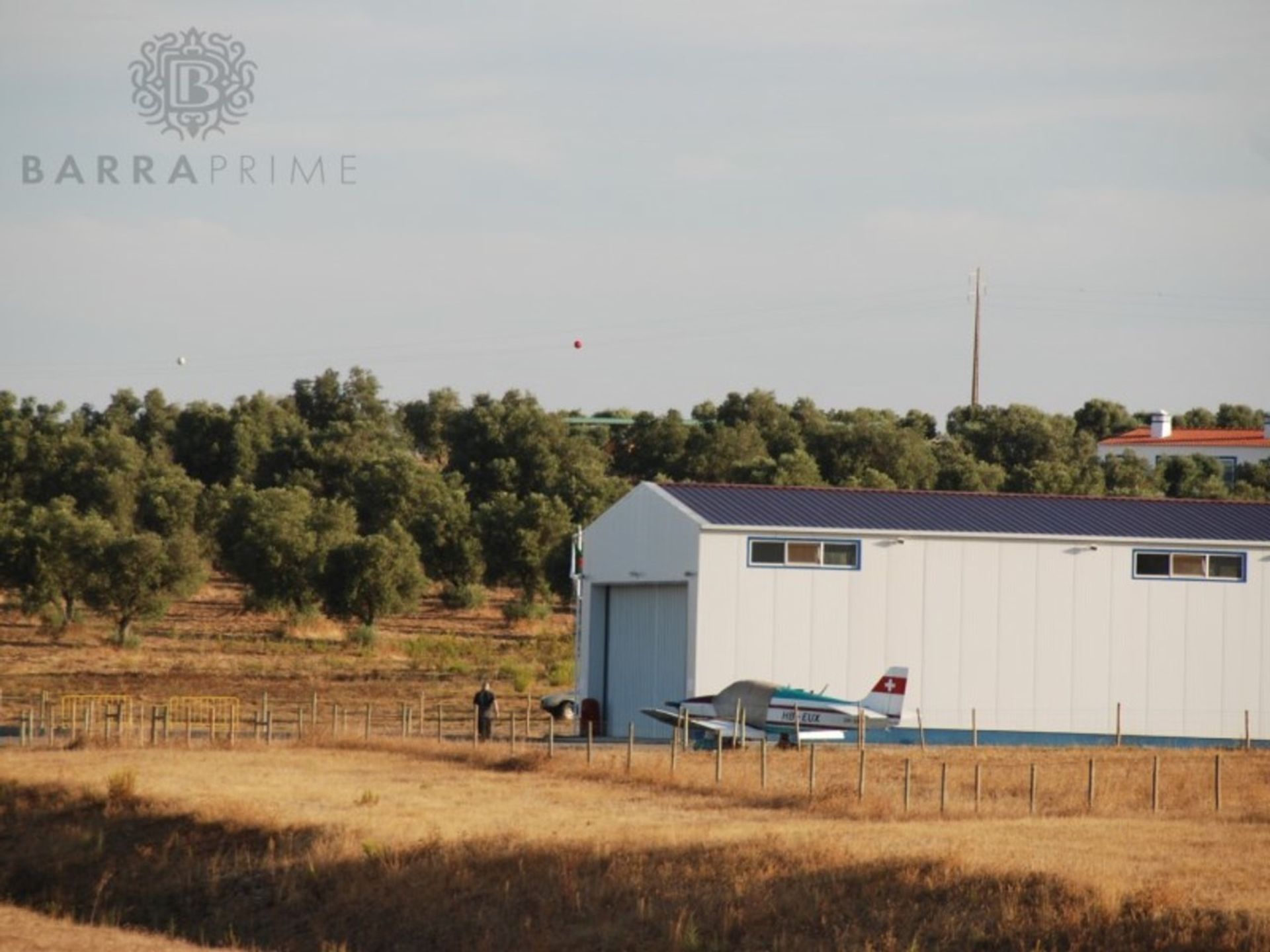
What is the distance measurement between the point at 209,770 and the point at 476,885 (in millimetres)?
10942

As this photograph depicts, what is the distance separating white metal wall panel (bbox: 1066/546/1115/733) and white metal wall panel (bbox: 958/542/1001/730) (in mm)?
1726

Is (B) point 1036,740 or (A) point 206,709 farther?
(A) point 206,709

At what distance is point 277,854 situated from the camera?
27.9 m

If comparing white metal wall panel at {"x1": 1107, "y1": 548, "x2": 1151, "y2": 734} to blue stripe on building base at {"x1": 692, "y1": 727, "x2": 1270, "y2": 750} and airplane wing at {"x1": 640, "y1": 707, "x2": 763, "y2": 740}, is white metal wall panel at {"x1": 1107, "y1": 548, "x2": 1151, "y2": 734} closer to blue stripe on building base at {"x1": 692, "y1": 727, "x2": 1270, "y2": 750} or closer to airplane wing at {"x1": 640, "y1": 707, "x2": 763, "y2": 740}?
blue stripe on building base at {"x1": 692, "y1": 727, "x2": 1270, "y2": 750}

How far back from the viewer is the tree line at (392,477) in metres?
73.8

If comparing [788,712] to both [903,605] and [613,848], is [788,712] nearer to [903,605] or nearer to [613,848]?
[903,605]

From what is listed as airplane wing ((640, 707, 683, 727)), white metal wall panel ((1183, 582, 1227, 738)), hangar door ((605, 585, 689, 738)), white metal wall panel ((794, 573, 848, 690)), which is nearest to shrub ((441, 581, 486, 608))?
hangar door ((605, 585, 689, 738))

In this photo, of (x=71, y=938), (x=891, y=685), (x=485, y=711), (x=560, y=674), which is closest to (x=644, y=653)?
(x=485, y=711)

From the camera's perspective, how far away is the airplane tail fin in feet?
136

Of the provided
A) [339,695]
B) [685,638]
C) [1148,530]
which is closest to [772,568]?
[685,638]

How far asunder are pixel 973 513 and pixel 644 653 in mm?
8118

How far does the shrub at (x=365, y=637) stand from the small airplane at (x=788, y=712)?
3123 centimetres

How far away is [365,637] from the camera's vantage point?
2844 inches

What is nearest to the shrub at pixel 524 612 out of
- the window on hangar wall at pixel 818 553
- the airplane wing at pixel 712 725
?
the window on hangar wall at pixel 818 553
